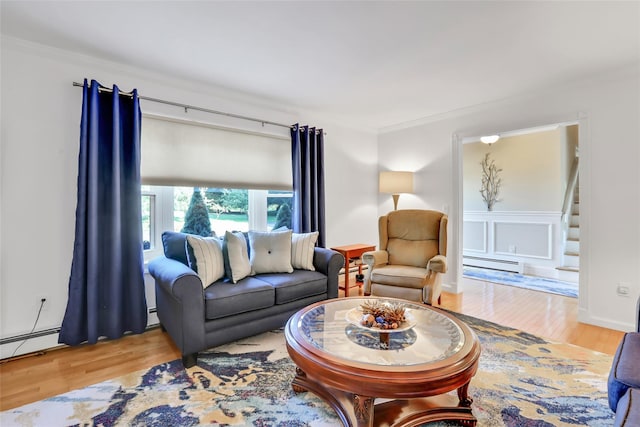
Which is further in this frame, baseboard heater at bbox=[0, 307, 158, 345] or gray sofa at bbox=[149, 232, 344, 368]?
baseboard heater at bbox=[0, 307, 158, 345]

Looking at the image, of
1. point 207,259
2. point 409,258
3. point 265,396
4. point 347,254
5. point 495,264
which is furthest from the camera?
point 495,264

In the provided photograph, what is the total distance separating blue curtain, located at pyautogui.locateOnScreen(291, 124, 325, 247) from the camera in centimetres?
377

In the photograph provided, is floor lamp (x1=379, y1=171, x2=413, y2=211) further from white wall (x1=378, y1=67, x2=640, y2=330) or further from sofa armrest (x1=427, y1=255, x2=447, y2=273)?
sofa armrest (x1=427, y1=255, x2=447, y2=273)

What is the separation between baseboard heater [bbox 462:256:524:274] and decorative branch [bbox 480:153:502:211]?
3.14 feet

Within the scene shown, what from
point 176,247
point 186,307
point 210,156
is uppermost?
point 210,156

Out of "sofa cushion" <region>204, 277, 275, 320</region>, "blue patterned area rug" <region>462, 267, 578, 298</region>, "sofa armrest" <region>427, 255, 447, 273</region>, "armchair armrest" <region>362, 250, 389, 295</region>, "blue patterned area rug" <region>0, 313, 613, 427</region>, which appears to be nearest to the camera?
"blue patterned area rug" <region>0, 313, 613, 427</region>

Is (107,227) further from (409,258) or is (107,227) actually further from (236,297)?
(409,258)

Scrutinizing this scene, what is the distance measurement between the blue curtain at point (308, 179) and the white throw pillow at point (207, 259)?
52.3 inches

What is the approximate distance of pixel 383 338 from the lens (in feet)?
5.44

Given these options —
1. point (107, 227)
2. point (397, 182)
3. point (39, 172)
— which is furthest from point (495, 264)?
point (39, 172)

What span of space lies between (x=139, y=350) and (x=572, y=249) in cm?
589

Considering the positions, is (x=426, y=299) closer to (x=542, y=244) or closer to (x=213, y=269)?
(x=213, y=269)

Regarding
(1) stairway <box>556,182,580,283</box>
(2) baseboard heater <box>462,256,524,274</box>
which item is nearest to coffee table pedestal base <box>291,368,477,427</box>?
(1) stairway <box>556,182,580,283</box>

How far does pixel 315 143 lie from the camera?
395 centimetres
